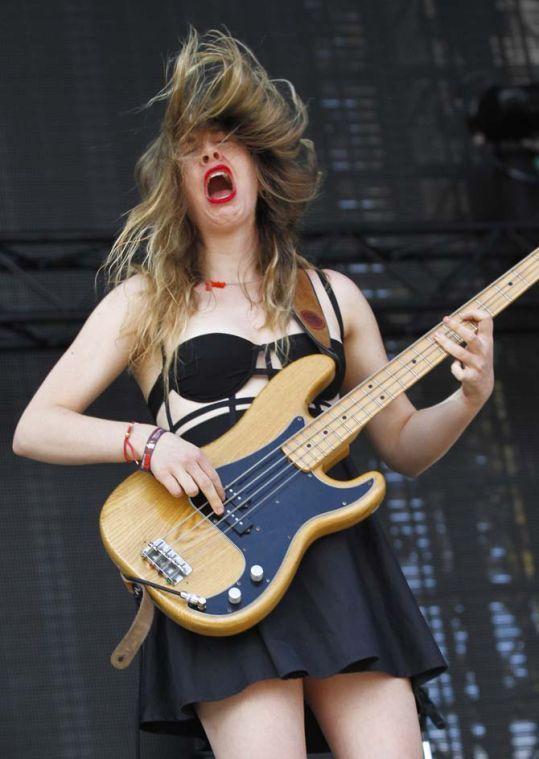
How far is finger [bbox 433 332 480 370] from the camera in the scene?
2.08m

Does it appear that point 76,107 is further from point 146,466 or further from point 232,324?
point 146,466

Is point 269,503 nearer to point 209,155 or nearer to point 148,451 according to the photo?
point 148,451

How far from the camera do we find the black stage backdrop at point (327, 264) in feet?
11.0

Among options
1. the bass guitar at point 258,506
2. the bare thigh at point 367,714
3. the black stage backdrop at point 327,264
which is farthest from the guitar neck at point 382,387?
the black stage backdrop at point 327,264

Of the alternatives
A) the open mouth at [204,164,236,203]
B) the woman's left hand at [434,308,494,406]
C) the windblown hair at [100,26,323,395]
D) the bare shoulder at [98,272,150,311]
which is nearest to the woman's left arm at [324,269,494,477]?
the woman's left hand at [434,308,494,406]

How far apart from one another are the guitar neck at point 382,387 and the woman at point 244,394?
0.05 meters

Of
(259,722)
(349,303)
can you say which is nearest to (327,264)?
(349,303)

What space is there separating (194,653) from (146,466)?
300mm

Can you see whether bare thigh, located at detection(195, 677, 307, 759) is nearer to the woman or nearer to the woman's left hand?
the woman

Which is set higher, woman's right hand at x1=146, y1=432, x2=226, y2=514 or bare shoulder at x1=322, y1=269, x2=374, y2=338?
bare shoulder at x1=322, y1=269, x2=374, y2=338

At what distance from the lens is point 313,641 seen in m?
1.96

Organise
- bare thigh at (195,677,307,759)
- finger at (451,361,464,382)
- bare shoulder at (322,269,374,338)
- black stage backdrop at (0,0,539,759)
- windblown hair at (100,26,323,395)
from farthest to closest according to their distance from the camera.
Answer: black stage backdrop at (0,0,539,759) → bare shoulder at (322,269,374,338) → windblown hair at (100,26,323,395) → finger at (451,361,464,382) → bare thigh at (195,677,307,759)

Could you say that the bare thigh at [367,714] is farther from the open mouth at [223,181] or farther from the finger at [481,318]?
the open mouth at [223,181]

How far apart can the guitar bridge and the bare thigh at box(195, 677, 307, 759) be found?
0.20 m
